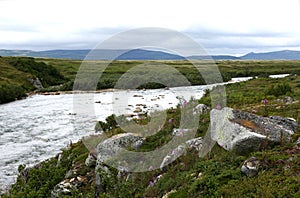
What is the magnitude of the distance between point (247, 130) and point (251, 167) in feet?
4.96

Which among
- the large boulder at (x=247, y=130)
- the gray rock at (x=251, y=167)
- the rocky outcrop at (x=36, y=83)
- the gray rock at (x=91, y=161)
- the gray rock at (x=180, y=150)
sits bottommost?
the rocky outcrop at (x=36, y=83)

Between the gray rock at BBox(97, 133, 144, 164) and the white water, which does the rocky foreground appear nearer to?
the gray rock at BBox(97, 133, 144, 164)

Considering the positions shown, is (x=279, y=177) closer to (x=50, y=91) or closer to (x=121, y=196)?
(x=121, y=196)

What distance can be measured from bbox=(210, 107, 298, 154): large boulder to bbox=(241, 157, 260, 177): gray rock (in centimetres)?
72

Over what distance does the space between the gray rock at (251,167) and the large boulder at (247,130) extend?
2.37 feet

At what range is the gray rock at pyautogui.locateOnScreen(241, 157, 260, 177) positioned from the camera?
7637 millimetres

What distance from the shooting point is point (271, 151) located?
8.37m

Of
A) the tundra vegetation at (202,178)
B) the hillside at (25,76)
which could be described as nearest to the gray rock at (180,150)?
Answer: the tundra vegetation at (202,178)

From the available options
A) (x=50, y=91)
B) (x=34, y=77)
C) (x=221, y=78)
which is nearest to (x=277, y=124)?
(x=50, y=91)

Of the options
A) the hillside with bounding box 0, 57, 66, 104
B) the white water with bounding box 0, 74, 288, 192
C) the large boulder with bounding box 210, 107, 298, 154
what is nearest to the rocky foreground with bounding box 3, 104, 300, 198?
the large boulder with bounding box 210, 107, 298, 154

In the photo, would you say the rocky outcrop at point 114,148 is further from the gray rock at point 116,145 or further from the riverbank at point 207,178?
the riverbank at point 207,178

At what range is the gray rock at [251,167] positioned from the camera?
764cm

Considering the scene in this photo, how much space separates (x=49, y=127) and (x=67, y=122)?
8.66 ft

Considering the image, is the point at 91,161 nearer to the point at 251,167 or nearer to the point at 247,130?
the point at 247,130
